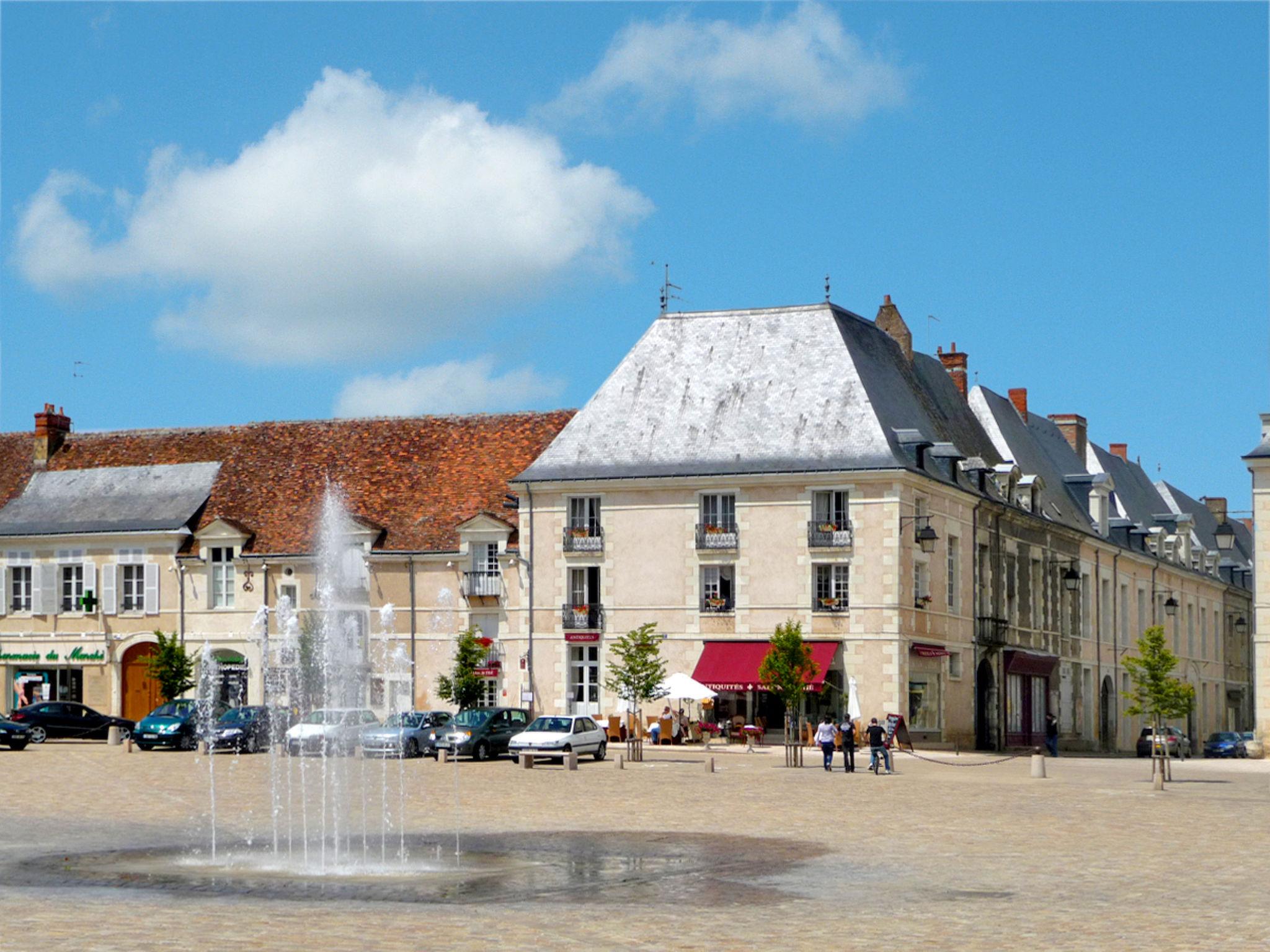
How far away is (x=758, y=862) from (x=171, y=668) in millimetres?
36771

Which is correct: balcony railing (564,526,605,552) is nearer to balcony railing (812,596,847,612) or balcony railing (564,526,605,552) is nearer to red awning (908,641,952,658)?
balcony railing (812,596,847,612)

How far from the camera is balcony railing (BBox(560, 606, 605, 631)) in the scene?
51.7 m

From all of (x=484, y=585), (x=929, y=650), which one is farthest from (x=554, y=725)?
(x=929, y=650)

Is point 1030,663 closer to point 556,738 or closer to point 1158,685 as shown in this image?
point 1158,685

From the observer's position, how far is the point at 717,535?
167 ft

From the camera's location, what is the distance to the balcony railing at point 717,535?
5056 centimetres

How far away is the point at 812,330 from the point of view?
53.4 metres

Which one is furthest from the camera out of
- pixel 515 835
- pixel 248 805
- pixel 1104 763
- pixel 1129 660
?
pixel 1104 763

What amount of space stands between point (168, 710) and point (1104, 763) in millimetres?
22493

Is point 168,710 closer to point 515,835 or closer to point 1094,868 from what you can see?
point 515,835

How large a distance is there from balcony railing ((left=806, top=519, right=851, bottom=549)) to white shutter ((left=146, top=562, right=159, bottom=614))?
1942 cm

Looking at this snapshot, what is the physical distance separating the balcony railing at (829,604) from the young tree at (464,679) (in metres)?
8.79

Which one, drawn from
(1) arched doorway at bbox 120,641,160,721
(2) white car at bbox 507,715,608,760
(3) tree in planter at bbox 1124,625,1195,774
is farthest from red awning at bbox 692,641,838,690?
(1) arched doorway at bbox 120,641,160,721

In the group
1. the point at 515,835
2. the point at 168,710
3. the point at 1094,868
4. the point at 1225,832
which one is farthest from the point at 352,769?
the point at 1094,868
